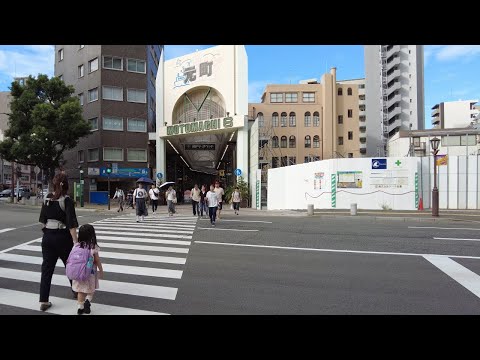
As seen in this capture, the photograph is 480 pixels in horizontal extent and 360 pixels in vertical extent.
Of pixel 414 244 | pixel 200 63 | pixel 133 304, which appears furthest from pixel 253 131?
pixel 133 304

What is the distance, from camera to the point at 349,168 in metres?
23.0

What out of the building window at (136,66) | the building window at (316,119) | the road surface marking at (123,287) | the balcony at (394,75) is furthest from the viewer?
the balcony at (394,75)

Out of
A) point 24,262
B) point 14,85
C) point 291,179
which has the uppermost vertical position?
point 14,85

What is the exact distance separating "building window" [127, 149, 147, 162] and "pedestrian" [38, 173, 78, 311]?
3370cm

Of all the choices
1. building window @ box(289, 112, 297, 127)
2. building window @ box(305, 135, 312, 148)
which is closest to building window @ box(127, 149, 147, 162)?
building window @ box(289, 112, 297, 127)

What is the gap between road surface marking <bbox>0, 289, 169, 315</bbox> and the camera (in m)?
5.23

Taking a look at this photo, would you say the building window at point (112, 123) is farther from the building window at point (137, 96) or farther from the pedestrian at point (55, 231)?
the pedestrian at point (55, 231)

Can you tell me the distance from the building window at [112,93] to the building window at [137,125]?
2.42 meters

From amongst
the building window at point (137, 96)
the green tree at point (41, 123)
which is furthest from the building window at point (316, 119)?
the green tree at point (41, 123)

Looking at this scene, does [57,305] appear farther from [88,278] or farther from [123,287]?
[123,287]

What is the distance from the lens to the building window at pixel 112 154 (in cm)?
3762

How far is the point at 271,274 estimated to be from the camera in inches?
293
